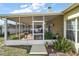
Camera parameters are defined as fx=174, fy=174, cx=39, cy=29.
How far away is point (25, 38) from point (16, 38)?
0.79 m

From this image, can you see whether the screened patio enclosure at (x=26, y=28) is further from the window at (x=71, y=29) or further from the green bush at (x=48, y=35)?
the window at (x=71, y=29)

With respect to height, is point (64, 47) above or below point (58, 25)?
below

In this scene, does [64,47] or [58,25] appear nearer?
[64,47]

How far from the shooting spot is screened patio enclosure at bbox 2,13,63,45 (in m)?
14.8

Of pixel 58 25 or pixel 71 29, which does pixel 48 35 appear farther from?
pixel 71 29

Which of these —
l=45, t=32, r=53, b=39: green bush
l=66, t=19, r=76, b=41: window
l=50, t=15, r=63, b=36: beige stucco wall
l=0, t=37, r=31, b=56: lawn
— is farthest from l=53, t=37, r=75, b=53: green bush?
l=50, t=15, r=63, b=36: beige stucco wall

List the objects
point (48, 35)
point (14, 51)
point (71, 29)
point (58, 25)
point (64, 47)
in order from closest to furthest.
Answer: point (14, 51)
point (64, 47)
point (71, 29)
point (48, 35)
point (58, 25)

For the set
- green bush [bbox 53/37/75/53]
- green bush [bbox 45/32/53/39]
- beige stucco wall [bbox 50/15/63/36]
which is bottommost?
green bush [bbox 53/37/75/53]

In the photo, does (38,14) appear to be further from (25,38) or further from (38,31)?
(25,38)

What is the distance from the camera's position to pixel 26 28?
51.4 feet

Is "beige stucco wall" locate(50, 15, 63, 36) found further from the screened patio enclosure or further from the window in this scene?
the window

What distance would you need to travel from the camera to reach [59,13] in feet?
47.8

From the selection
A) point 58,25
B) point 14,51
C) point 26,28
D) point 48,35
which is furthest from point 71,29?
point 26,28

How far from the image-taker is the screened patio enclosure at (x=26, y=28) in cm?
1480
